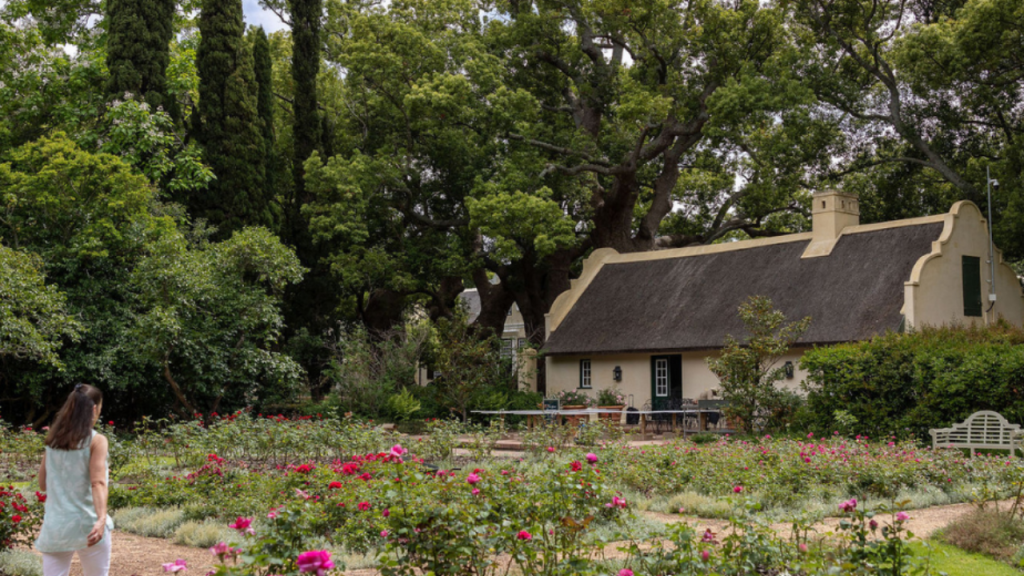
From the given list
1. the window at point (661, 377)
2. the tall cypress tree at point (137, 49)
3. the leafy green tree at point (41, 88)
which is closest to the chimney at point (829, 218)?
the window at point (661, 377)

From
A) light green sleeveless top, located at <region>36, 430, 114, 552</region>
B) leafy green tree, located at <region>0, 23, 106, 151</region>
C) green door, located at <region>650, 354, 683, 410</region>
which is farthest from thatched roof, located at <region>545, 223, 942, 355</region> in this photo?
light green sleeveless top, located at <region>36, 430, 114, 552</region>

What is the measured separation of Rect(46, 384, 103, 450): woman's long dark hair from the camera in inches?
205

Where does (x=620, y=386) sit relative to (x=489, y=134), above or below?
below

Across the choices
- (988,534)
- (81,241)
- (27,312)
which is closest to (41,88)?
(81,241)

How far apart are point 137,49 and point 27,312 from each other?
10621 mm

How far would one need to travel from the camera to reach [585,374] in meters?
28.6

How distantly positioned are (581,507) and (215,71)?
24.8 meters

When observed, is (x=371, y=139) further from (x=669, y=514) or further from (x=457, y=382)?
(x=669, y=514)

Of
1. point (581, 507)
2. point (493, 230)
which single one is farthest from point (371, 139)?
point (581, 507)

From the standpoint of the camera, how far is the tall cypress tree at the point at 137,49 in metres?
25.7

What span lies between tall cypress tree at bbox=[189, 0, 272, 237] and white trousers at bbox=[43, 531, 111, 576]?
23413mm

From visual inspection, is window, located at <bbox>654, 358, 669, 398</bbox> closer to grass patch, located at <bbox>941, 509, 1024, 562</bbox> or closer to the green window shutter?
the green window shutter

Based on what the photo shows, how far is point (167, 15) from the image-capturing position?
26812 mm

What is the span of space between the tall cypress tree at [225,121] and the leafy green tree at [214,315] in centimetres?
337
